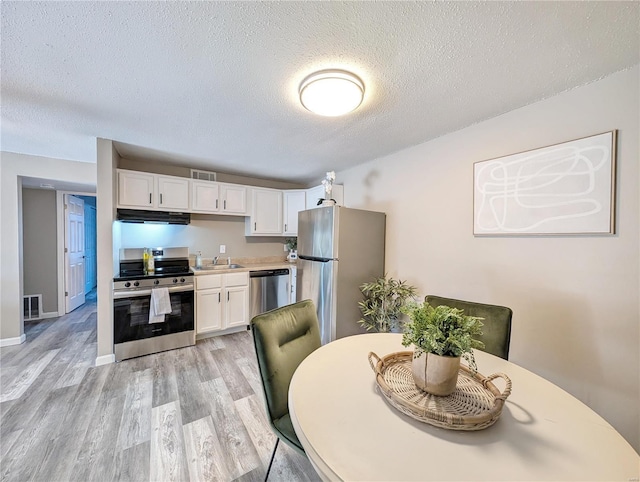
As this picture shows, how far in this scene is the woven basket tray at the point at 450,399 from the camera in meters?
0.77

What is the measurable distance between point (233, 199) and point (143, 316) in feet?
6.08

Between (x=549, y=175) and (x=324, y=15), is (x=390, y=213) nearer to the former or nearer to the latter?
(x=549, y=175)

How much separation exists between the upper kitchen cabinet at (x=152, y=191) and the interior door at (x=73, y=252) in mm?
2069

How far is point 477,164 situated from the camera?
6.72 feet

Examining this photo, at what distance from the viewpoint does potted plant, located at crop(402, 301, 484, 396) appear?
2.83 ft

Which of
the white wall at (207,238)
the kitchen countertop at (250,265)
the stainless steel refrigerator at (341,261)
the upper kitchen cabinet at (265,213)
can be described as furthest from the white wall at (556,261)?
the white wall at (207,238)

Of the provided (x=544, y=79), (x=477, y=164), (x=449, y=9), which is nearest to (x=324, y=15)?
(x=449, y=9)

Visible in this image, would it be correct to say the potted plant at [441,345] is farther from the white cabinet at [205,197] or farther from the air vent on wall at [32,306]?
the air vent on wall at [32,306]

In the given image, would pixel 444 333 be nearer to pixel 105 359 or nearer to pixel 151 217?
pixel 105 359

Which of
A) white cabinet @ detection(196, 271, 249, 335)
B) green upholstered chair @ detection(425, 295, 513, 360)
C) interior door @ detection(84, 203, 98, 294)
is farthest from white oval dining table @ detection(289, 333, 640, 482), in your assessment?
interior door @ detection(84, 203, 98, 294)

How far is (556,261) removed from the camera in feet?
5.40

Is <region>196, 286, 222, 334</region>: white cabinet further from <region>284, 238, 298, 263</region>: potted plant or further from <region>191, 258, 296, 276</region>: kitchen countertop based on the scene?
<region>284, 238, 298, 263</region>: potted plant

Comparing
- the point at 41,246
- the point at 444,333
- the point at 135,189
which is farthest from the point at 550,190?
the point at 41,246

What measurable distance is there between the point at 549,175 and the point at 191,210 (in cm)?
372
